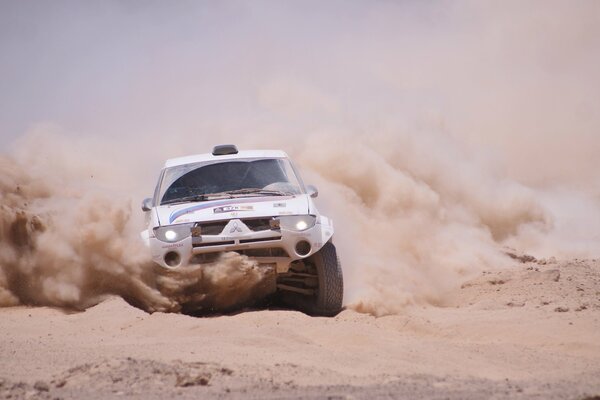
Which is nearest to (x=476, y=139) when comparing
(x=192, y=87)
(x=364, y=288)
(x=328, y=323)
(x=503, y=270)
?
(x=192, y=87)

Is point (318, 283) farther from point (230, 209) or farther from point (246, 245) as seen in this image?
point (230, 209)

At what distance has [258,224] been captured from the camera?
35.3 feet

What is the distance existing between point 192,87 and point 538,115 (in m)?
8.69

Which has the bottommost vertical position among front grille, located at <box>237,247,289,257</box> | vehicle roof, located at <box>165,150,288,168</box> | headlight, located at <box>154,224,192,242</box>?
front grille, located at <box>237,247,289,257</box>

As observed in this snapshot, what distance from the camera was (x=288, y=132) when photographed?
1959cm

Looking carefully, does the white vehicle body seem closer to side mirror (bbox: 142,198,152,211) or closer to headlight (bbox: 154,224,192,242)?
headlight (bbox: 154,224,192,242)

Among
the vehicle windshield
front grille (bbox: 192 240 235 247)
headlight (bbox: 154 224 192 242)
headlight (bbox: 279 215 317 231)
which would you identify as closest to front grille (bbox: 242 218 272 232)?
headlight (bbox: 279 215 317 231)

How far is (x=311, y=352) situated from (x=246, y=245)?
2094mm

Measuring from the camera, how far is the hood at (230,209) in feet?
35.2

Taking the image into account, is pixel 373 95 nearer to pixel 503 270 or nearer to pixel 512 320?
pixel 503 270

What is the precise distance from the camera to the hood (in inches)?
423

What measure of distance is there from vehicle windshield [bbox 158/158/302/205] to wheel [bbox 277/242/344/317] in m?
0.84

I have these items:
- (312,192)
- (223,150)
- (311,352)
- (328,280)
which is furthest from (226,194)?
(311,352)

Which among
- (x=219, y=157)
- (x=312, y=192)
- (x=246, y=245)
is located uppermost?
(x=219, y=157)
